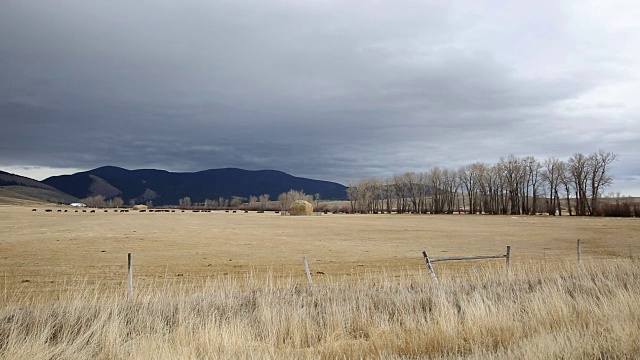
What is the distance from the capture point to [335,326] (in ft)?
27.9

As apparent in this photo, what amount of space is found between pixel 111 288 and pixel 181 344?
29.6ft

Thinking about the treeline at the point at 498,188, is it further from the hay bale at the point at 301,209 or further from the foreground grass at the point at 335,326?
the foreground grass at the point at 335,326

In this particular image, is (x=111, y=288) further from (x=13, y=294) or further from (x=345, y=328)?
(x=345, y=328)

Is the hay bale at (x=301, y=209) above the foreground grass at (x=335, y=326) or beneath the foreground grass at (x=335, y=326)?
above

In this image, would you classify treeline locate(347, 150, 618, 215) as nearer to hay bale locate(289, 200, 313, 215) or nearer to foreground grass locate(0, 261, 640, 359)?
hay bale locate(289, 200, 313, 215)

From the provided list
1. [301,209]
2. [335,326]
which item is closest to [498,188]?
[301,209]

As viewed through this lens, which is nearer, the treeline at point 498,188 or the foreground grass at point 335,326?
the foreground grass at point 335,326

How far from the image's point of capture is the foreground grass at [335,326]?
667 cm

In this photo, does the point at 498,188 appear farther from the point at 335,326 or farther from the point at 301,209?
the point at 335,326

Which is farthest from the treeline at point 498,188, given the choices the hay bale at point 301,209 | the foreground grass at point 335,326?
the foreground grass at point 335,326

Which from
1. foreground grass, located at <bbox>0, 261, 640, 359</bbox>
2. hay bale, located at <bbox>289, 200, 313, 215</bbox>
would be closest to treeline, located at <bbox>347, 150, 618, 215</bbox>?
hay bale, located at <bbox>289, 200, 313, 215</bbox>

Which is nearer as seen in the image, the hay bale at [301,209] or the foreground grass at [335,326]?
the foreground grass at [335,326]

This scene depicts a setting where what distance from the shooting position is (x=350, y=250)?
31.9m

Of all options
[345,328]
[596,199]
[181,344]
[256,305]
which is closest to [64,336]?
[181,344]
